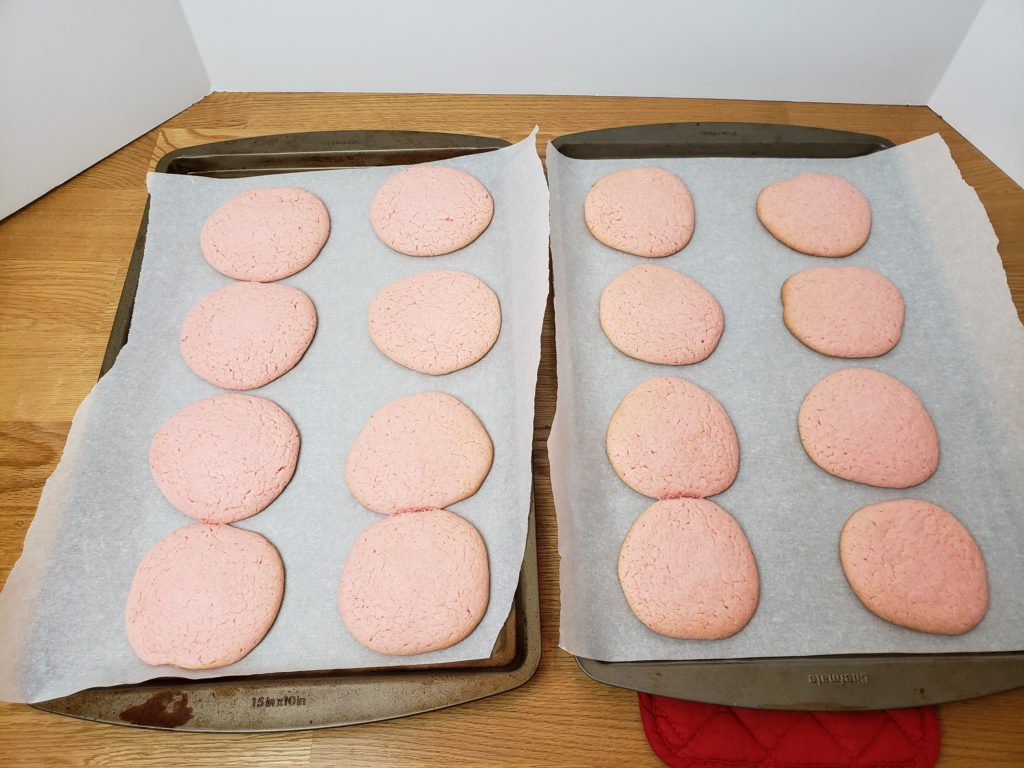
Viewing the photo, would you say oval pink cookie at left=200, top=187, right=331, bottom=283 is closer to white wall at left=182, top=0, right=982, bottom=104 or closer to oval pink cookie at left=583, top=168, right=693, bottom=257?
white wall at left=182, top=0, right=982, bottom=104

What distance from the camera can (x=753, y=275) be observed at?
3.94 feet

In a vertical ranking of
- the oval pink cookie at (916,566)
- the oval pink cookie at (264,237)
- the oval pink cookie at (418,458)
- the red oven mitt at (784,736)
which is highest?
the oval pink cookie at (264,237)

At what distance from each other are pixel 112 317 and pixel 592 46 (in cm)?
104

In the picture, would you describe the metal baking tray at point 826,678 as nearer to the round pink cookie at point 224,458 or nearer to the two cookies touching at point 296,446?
the two cookies touching at point 296,446

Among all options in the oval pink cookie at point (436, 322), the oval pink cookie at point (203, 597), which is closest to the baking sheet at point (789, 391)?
the oval pink cookie at point (436, 322)

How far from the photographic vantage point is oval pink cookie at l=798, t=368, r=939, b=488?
103cm

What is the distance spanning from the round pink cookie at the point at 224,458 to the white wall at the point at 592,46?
30.5 inches

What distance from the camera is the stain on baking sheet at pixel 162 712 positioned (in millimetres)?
841

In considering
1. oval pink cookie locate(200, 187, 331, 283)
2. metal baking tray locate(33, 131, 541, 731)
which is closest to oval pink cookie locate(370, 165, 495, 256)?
oval pink cookie locate(200, 187, 331, 283)

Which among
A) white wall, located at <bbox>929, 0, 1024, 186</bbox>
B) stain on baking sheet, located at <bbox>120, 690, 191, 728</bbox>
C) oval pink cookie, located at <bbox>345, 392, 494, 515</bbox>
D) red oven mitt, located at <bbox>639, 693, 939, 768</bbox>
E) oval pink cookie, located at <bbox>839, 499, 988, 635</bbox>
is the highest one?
white wall, located at <bbox>929, 0, 1024, 186</bbox>

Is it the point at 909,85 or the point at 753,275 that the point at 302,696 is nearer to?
the point at 753,275

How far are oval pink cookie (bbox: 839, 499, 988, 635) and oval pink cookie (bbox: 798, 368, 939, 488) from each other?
0.18 feet

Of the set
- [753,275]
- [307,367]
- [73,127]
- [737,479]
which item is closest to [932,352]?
[753,275]

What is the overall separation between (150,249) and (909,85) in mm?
1532
